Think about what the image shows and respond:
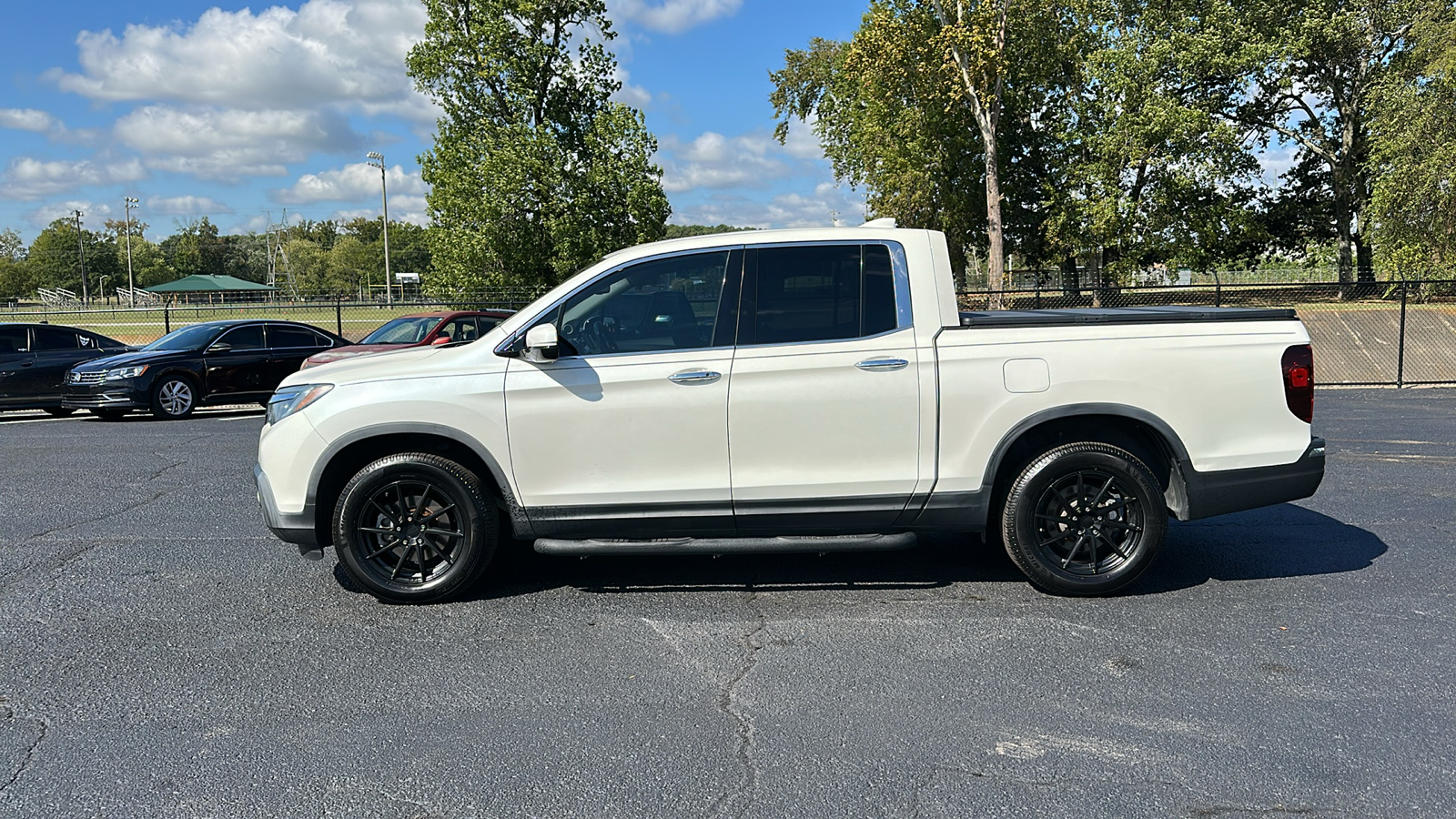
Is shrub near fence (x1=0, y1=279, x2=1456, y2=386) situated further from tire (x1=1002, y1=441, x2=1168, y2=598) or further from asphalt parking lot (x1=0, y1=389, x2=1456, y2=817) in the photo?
asphalt parking lot (x1=0, y1=389, x2=1456, y2=817)

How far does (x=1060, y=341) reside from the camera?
4.98m

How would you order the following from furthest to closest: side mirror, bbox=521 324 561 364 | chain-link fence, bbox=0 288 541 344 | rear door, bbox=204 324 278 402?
1. chain-link fence, bbox=0 288 541 344
2. rear door, bbox=204 324 278 402
3. side mirror, bbox=521 324 561 364

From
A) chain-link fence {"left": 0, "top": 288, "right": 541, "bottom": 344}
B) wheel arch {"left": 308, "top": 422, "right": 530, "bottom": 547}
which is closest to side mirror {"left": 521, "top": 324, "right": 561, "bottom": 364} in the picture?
wheel arch {"left": 308, "top": 422, "right": 530, "bottom": 547}

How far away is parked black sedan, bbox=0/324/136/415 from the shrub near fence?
7.63m

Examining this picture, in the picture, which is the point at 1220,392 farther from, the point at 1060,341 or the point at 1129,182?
the point at 1129,182

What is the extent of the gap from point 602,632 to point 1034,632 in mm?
2102

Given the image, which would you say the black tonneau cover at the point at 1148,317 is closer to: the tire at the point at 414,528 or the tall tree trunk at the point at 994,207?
the tire at the point at 414,528

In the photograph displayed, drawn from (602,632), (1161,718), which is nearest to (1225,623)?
(1161,718)

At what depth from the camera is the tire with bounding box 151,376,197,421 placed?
14125 mm

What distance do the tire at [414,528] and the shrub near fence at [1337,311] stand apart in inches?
561

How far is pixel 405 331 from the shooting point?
Answer: 1572cm

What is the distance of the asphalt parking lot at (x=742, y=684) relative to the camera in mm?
3182

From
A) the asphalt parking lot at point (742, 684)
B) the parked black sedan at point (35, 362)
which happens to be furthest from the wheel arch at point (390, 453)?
the parked black sedan at point (35, 362)

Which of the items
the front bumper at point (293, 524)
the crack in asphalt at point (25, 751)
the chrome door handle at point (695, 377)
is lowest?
the crack in asphalt at point (25, 751)
